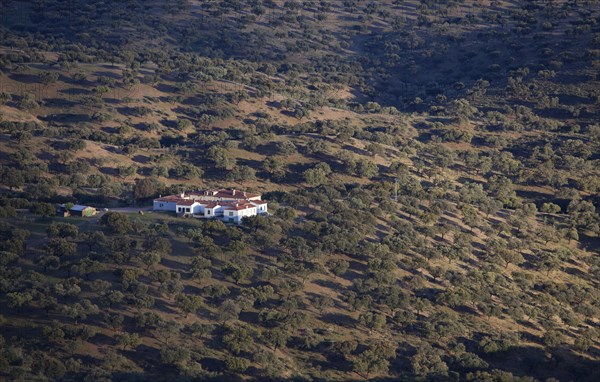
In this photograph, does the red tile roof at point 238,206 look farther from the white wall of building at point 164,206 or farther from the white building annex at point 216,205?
the white wall of building at point 164,206

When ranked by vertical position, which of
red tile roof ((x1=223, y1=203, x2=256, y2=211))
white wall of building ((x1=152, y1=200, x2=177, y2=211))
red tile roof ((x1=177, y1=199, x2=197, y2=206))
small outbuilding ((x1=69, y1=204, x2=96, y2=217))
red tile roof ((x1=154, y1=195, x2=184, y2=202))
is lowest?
small outbuilding ((x1=69, y1=204, x2=96, y2=217))

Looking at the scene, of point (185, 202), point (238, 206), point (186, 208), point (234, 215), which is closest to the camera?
point (234, 215)

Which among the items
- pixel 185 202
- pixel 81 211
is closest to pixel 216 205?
pixel 185 202

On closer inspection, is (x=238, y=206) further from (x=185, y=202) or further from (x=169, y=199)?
(x=169, y=199)

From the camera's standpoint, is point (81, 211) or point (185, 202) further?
point (185, 202)

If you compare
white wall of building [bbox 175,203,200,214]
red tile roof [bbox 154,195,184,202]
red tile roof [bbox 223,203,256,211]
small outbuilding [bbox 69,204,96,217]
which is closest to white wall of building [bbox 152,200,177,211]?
red tile roof [bbox 154,195,184,202]

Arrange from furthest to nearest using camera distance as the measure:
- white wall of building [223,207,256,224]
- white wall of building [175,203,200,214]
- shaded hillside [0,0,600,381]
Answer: white wall of building [175,203,200,214]
white wall of building [223,207,256,224]
shaded hillside [0,0,600,381]

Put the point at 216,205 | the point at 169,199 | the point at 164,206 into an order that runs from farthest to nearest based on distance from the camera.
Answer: the point at 169,199
the point at 164,206
the point at 216,205

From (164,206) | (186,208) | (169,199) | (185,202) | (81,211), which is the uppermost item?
(185,202)

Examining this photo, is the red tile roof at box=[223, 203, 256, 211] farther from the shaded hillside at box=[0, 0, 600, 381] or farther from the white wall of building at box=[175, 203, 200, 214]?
the white wall of building at box=[175, 203, 200, 214]
